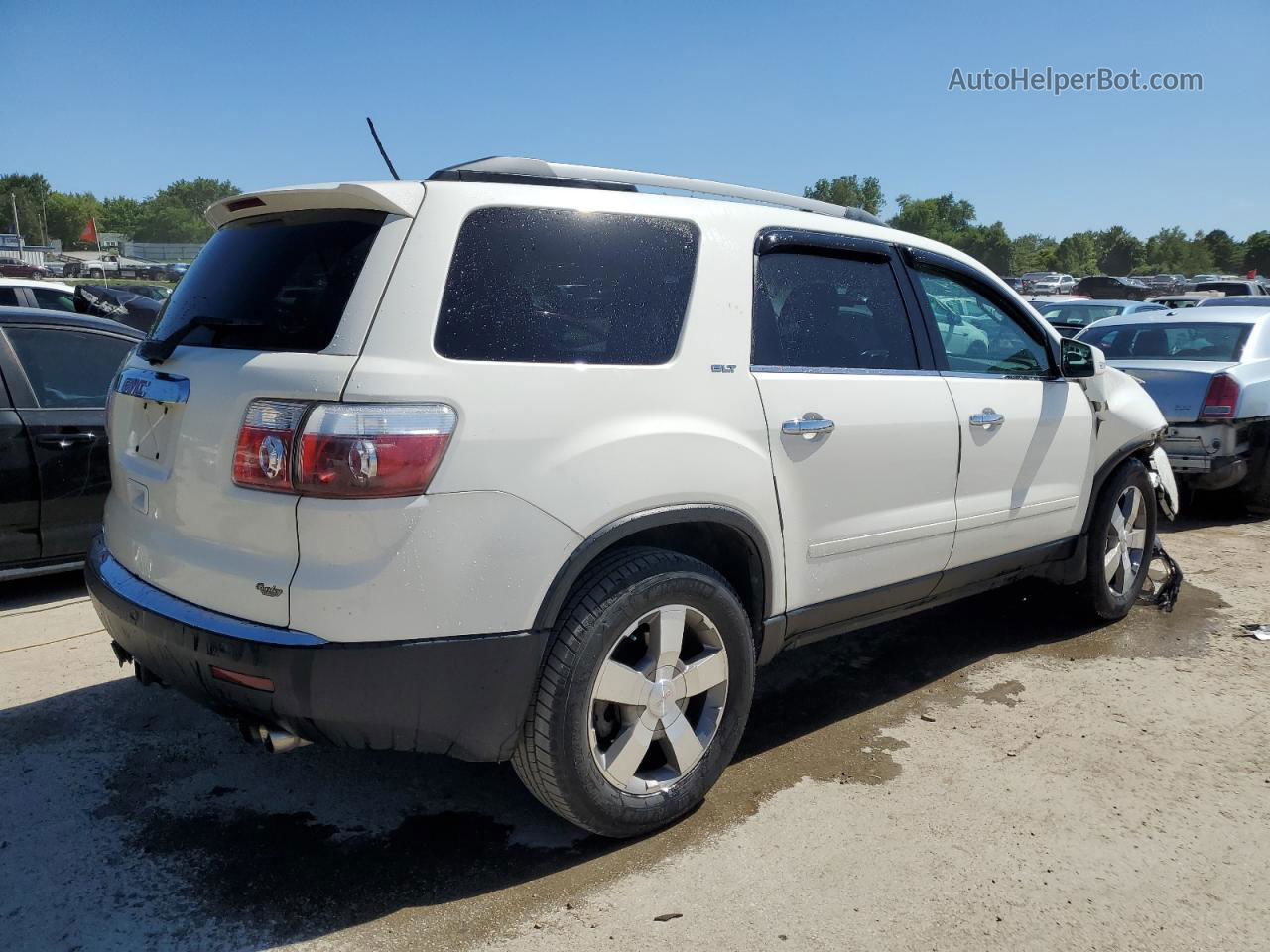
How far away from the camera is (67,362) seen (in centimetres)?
530

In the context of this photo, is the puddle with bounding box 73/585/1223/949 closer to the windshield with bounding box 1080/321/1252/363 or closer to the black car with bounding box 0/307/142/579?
the black car with bounding box 0/307/142/579

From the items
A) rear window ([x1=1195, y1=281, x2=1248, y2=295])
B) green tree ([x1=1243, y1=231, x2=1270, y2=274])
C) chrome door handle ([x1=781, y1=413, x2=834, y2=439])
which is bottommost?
chrome door handle ([x1=781, y1=413, x2=834, y2=439])

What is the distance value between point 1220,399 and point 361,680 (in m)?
7.15

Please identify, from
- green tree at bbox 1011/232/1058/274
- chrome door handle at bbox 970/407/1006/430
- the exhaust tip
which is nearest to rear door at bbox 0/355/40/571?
the exhaust tip

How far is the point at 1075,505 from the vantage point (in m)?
4.57

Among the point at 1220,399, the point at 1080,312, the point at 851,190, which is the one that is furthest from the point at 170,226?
the point at 1220,399

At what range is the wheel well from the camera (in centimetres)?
283

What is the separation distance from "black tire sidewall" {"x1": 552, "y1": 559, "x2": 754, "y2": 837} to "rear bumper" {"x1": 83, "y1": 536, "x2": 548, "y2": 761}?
0.14 meters

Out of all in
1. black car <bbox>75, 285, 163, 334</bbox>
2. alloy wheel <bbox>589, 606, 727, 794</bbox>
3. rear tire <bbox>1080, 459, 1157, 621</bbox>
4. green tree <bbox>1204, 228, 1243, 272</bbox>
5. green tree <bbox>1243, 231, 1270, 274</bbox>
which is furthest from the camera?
green tree <bbox>1204, 228, 1243, 272</bbox>

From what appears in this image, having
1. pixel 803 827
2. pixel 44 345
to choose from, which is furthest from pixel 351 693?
pixel 44 345

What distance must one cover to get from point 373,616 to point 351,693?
0.20 m

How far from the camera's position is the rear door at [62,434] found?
498 centimetres

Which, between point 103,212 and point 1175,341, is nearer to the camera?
point 1175,341

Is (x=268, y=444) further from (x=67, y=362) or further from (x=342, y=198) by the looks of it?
(x=67, y=362)
